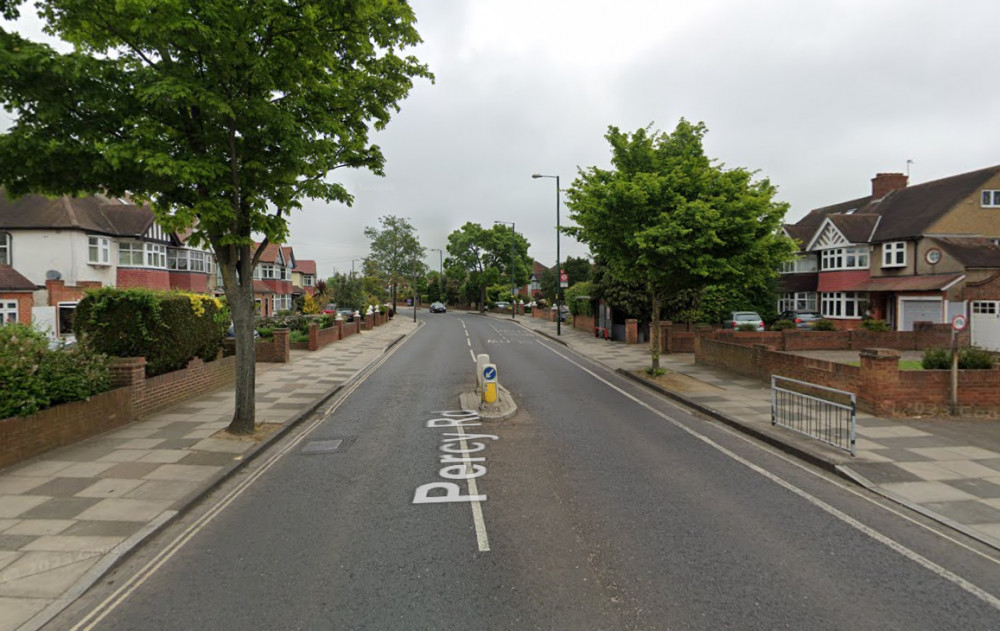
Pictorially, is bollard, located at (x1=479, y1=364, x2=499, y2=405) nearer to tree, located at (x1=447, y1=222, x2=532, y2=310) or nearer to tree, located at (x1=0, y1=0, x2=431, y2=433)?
tree, located at (x1=0, y1=0, x2=431, y2=433)

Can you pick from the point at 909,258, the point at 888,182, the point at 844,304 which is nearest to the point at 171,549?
the point at 909,258

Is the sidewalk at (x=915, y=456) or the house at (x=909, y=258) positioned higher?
the house at (x=909, y=258)

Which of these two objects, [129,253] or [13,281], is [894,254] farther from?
[13,281]

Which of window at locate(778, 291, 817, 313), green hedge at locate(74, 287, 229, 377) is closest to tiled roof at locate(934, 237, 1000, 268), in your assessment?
window at locate(778, 291, 817, 313)

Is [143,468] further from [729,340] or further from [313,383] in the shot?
[729,340]

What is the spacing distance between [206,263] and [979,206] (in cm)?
5214

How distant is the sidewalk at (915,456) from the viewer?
6295 millimetres

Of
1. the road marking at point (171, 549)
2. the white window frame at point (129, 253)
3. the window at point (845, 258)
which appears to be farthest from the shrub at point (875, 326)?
the white window frame at point (129, 253)

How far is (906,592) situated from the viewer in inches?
176

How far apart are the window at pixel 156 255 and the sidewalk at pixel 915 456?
112 ft

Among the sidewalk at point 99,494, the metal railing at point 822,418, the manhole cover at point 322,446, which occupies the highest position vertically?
the metal railing at point 822,418

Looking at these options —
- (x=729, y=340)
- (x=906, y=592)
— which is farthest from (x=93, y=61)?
(x=729, y=340)

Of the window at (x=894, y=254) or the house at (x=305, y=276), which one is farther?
A: the house at (x=305, y=276)

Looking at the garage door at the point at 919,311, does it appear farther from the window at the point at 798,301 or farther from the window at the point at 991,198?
the window at the point at 798,301
